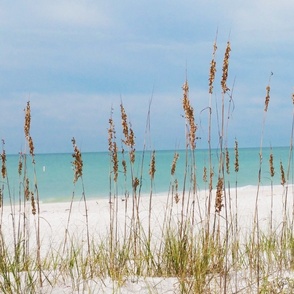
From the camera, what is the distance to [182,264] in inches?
124

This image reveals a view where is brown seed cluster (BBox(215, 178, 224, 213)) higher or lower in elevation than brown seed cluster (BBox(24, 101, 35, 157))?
lower

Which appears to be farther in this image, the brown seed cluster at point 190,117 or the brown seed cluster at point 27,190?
the brown seed cluster at point 27,190

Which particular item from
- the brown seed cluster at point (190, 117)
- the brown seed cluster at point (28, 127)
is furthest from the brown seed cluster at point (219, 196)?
the brown seed cluster at point (28, 127)

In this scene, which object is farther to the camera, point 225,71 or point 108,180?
point 108,180

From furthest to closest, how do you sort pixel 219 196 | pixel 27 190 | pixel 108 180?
pixel 108 180
pixel 27 190
pixel 219 196

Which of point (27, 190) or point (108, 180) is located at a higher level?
point (27, 190)

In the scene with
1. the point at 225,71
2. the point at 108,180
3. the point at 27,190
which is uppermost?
the point at 225,71

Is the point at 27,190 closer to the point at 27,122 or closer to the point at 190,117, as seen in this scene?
the point at 27,122

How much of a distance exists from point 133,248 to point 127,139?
795 millimetres

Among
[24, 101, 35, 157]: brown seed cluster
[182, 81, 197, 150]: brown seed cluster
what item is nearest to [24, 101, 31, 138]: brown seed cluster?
[24, 101, 35, 157]: brown seed cluster

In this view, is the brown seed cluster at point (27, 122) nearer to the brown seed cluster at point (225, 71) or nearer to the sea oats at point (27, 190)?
the sea oats at point (27, 190)

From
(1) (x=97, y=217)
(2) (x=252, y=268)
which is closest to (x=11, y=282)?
(2) (x=252, y=268)

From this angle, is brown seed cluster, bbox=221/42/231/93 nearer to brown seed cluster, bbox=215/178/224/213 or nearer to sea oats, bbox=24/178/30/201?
brown seed cluster, bbox=215/178/224/213

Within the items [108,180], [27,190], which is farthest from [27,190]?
[108,180]
